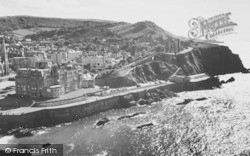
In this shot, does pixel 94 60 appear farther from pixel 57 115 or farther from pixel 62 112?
pixel 57 115

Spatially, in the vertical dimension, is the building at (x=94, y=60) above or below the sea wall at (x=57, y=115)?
above

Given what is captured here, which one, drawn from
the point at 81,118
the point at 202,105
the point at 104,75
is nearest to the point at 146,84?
the point at 104,75

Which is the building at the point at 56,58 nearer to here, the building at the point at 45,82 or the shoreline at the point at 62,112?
the building at the point at 45,82

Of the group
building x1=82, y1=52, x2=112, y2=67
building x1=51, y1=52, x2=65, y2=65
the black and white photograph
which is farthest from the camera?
building x1=82, y1=52, x2=112, y2=67

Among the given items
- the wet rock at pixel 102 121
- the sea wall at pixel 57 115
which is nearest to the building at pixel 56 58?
the sea wall at pixel 57 115

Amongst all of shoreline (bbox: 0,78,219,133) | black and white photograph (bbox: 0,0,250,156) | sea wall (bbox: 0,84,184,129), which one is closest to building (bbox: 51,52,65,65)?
black and white photograph (bbox: 0,0,250,156)

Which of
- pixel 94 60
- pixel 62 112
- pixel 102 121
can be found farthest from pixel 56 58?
pixel 102 121

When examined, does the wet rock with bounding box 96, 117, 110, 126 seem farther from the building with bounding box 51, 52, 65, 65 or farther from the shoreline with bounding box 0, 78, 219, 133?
the building with bounding box 51, 52, 65, 65

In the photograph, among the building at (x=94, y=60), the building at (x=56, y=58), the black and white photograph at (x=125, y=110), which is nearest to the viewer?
the black and white photograph at (x=125, y=110)

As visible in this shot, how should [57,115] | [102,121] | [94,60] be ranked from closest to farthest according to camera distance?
[102,121]
[57,115]
[94,60]

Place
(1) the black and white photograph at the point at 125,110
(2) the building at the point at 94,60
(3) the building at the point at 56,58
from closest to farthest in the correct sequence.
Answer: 1. (1) the black and white photograph at the point at 125,110
2. (3) the building at the point at 56,58
3. (2) the building at the point at 94,60

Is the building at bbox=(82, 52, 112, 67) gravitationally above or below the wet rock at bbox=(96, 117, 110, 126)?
above

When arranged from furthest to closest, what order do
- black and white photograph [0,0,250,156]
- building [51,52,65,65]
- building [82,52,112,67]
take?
building [82,52,112,67]
building [51,52,65,65]
black and white photograph [0,0,250,156]
